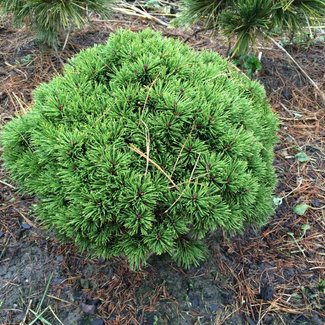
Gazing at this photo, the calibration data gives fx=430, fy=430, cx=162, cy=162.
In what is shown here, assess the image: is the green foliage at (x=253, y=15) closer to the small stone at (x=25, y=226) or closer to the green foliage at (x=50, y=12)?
the green foliage at (x=50, y=12)

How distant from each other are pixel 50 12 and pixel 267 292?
2.10m

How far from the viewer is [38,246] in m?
2.12

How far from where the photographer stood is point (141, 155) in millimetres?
1607

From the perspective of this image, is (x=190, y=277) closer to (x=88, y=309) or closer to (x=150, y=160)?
(x=88, y=309)

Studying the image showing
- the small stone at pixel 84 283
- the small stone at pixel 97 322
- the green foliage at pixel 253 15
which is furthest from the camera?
the green foliage at pixel 253 15

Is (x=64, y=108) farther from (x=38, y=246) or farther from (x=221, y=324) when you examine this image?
(x=221, y=324)

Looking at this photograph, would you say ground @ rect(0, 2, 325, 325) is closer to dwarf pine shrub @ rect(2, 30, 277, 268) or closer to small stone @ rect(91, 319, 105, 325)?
small stone @ rect(91, 319, 105, 325)

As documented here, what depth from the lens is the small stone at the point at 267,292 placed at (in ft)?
6.68

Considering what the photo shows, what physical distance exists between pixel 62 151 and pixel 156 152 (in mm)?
350

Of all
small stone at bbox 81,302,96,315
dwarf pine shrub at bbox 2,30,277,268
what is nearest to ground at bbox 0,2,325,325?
small stone at bbox 81,302,96,315

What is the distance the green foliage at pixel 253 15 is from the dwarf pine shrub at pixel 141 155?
1.01 m

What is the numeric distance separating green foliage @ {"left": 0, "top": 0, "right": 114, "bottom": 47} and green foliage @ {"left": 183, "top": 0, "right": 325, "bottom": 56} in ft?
2.08

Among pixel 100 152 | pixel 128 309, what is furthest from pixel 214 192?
pixel 128 309

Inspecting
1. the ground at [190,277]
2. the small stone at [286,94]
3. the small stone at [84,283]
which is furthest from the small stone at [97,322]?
the small stone at [286,94]
